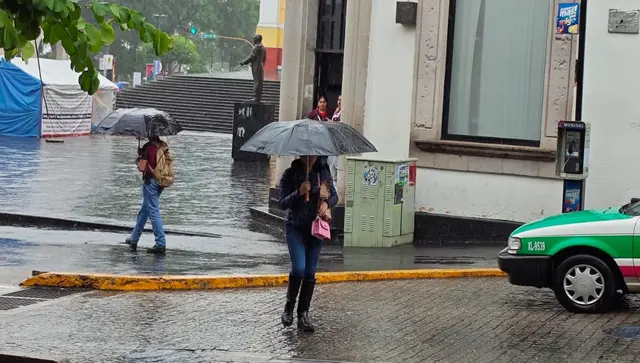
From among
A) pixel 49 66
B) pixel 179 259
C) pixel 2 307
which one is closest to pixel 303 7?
pixel 179 259

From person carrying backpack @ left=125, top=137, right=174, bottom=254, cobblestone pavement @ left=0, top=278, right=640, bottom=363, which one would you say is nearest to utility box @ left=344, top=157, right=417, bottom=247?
person carrying backpack @ left=125, top=137, right=174, bottom=254

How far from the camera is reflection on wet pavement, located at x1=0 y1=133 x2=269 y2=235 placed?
19719 mm

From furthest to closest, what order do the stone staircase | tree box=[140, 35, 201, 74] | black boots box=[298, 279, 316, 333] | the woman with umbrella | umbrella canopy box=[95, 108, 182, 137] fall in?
tree box=[140, 35, 201, 74], the stone staircase, umbrella canopy box=[95, 108, 182, 137], black boots box=[298, 279, 316, 333], the woman with umbrella

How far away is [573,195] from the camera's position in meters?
13.9

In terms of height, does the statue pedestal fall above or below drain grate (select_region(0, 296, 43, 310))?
above

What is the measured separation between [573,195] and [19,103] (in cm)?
2833

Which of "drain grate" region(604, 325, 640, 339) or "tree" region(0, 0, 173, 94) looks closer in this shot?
"tree" region(0, 0, 173, 94)

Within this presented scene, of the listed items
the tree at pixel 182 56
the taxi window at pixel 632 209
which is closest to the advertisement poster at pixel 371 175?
the taxi window at pixel 632 209

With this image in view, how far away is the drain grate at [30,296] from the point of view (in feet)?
38.2

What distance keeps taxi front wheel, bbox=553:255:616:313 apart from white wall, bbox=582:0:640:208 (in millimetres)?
4698

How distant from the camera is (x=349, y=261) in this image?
14.8 metres

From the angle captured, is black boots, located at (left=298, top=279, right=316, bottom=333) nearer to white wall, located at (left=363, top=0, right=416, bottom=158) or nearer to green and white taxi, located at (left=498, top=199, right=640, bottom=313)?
green and white taxi, located at (left=498, top=199, right=640, bottom=313)

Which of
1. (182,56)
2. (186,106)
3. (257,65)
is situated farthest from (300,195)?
(182,56)

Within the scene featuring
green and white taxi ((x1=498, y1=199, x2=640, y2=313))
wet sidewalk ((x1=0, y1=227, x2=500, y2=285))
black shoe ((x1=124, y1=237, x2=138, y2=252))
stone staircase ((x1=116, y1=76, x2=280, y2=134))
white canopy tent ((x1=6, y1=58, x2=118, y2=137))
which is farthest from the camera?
stone staircase ((x1=116, y1=76, x2=280, y2=134))
